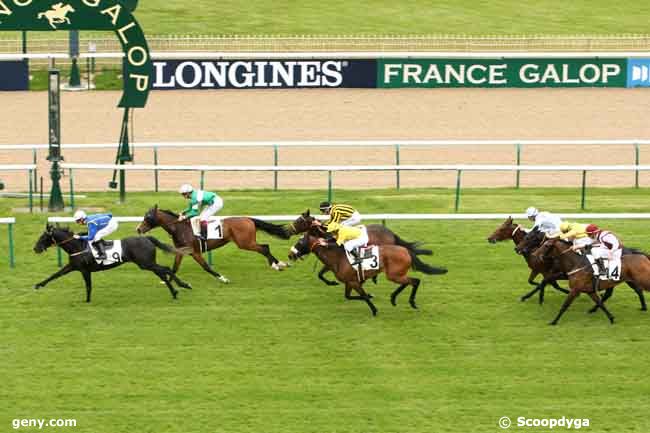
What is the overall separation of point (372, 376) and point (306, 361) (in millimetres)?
739

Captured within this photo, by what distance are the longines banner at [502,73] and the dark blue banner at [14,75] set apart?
26.2 ft

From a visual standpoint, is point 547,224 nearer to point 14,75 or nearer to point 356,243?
→ point 356,243

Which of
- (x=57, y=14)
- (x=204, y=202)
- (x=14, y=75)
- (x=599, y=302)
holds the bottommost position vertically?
(x=599, y=302)

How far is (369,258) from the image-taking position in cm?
1436

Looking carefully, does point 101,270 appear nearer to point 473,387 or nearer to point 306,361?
point 306,361

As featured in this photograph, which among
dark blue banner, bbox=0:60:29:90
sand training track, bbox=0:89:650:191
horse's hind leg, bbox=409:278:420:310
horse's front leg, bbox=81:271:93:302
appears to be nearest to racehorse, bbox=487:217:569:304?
horse's hind leg, bbox=409:278:420:310

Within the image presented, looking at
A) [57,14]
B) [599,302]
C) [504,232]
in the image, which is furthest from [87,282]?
[599,302]

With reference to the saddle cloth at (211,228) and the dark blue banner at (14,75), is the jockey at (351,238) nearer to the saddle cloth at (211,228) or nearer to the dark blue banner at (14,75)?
the saddle cloth at (211,228)

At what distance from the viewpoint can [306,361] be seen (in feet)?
43.0

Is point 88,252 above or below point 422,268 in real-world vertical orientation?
above

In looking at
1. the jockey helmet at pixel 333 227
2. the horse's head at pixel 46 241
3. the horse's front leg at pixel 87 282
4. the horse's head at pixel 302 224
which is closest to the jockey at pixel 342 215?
the horse's head at pixel 302 224

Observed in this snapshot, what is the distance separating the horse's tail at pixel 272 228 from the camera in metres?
15.8

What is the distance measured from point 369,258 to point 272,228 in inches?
75.9

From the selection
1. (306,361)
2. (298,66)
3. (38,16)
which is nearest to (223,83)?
(298,66)
